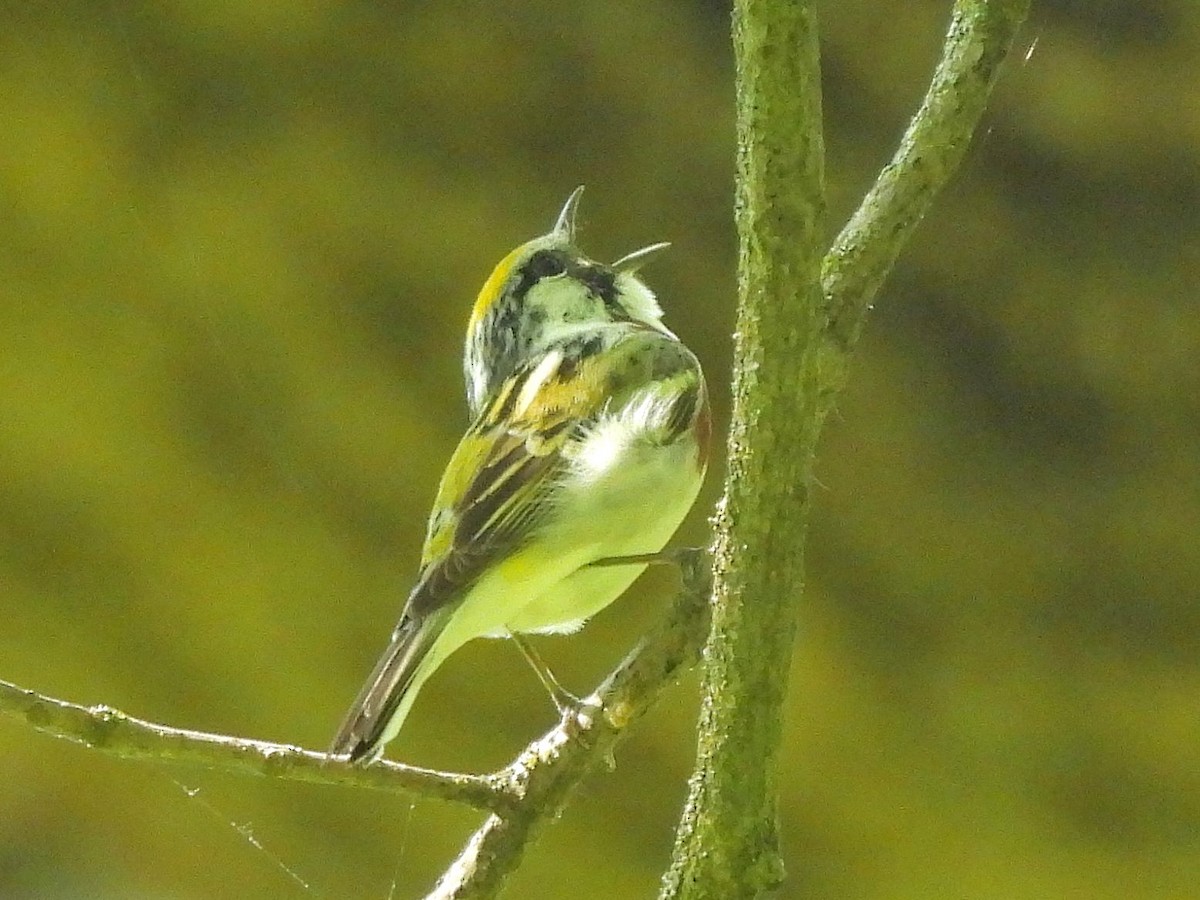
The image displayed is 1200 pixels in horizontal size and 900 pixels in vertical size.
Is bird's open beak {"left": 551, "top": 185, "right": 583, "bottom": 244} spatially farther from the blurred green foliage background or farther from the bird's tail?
the bird's tail

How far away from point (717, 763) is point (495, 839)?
1.33ft

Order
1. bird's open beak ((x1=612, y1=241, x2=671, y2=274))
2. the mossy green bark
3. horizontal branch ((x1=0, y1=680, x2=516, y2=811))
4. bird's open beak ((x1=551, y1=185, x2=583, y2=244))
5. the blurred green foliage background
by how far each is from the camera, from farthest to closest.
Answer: the blurred green foliage background
bird's open beak ((x1=551, y1=185, x2=583, y2=244))
bird's open beak ((x1=612, y1=241, x2=671, y2=274))
horizontal branch ((x1=0, y1=680, x2=516, y2=811))
the mossy green bark

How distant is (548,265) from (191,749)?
1.23 m

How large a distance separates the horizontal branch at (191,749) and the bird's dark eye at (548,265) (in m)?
1.07

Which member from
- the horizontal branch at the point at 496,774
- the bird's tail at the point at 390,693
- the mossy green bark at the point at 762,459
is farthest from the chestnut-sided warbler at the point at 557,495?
the mossy green bark at the point at 762,459

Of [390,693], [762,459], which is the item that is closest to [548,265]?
[390,693]

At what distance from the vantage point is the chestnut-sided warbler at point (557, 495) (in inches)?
66.8

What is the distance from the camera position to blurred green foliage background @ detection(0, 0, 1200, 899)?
2.96 meters

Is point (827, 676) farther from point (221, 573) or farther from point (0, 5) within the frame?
point (0, 5)

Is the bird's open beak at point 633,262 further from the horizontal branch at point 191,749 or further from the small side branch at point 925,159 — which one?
the horizontal branch at point 191,749

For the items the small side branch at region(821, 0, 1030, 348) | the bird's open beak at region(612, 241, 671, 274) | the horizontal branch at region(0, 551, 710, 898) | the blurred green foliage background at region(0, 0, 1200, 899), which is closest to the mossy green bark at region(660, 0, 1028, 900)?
the small side branch at region(821, 0, 1030, 348)

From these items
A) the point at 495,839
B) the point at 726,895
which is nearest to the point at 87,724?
the point at 495,839

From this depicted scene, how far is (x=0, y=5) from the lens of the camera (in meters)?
2.90

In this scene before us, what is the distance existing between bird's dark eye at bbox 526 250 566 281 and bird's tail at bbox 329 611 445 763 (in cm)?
87
